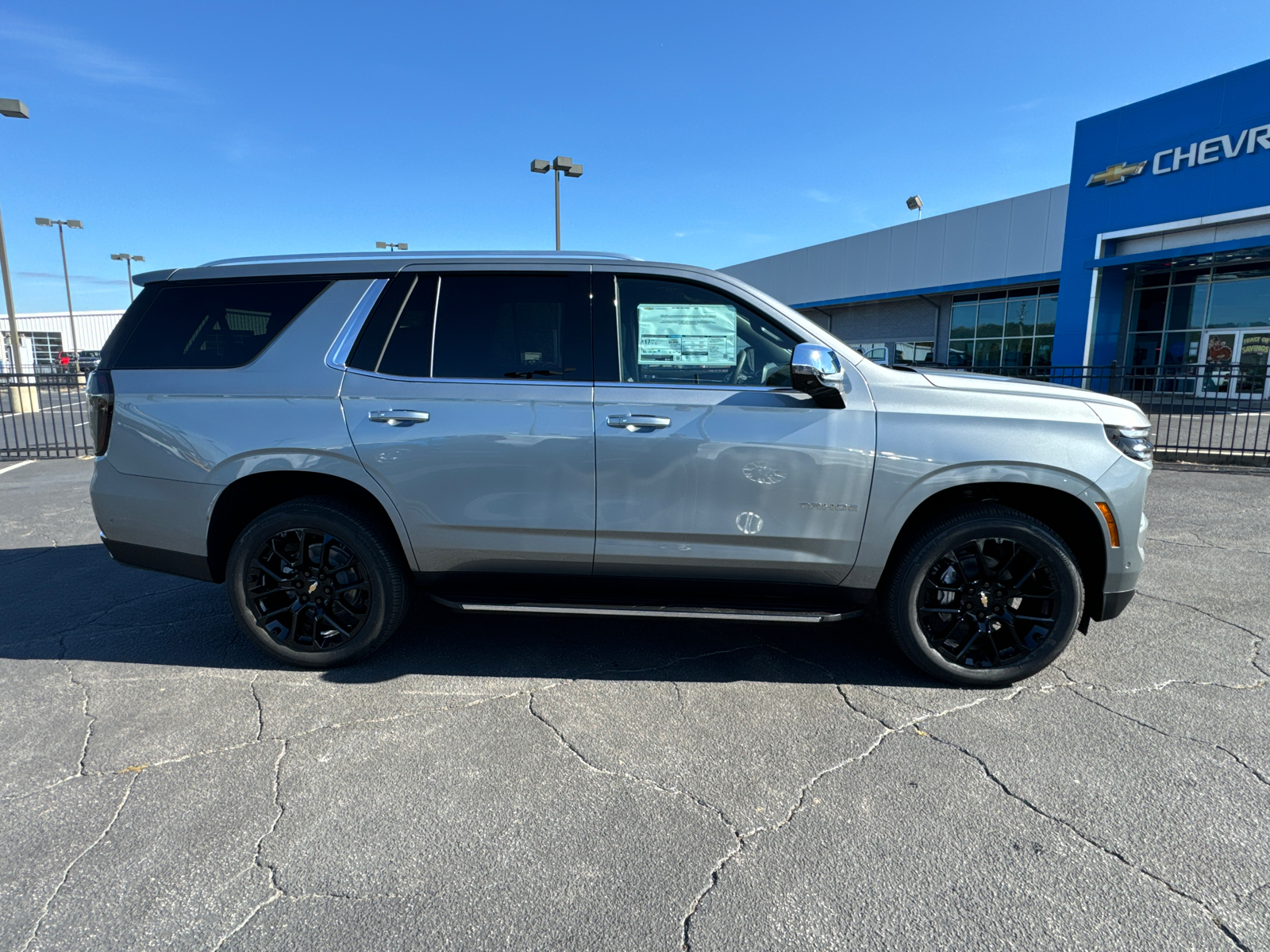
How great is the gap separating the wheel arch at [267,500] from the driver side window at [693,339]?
1376mm

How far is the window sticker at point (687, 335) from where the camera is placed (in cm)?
337

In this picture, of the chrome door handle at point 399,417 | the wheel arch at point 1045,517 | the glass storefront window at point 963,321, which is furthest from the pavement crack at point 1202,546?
the glass storefront window at point 963,321

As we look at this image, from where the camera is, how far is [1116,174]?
20.1 meters

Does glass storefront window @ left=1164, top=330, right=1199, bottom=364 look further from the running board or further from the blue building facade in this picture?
the running board

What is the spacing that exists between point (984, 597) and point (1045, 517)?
0.53m

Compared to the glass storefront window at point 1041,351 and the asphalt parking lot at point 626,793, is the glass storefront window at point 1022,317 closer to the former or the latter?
the glass storefront window at point 1041,351

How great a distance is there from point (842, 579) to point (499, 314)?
2081mm

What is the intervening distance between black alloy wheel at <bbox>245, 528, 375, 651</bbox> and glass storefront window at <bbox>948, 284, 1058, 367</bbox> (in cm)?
2684

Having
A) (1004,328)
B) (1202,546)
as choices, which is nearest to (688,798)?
(1202,546)

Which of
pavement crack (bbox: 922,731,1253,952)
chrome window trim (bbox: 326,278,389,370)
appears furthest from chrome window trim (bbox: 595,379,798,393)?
pavement crack (bbox: 922,731,1253,952)

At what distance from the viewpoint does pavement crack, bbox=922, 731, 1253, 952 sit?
195 centimetres

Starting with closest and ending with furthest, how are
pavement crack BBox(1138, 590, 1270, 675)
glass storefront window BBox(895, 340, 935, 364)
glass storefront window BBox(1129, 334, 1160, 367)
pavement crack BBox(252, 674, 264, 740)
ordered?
pavement crack BBox(252, 674, 264, 740), pavement crack BBox(1138, 590, 1270, 675), glass storefront window BBox(1129, 334, 1160, 367), glass storefront window BBox(895, 340, 935, 364)

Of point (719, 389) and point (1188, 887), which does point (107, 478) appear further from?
point (1188, 887)

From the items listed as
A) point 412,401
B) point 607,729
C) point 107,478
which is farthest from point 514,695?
point 107,478
